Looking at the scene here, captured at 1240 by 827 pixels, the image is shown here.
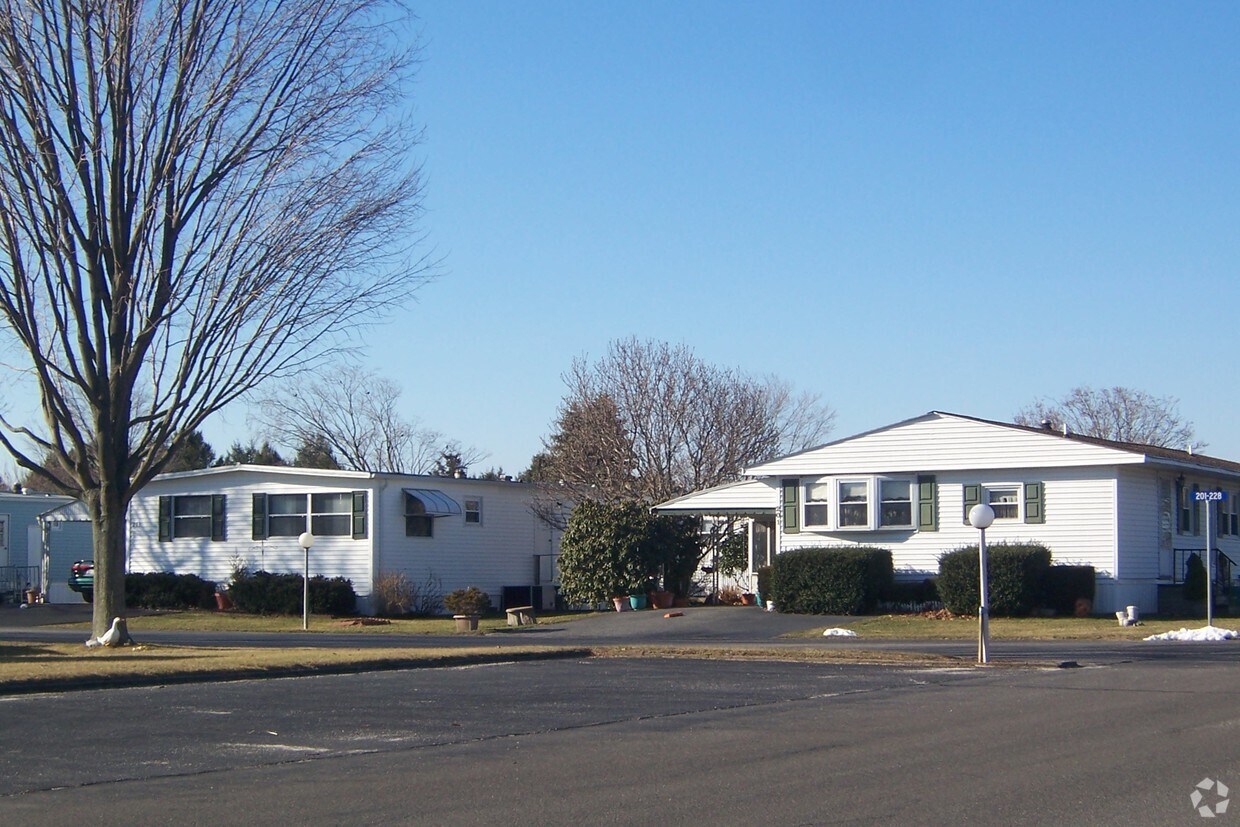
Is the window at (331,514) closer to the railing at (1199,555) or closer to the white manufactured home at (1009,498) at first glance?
the white manufactured home at (1009,498)

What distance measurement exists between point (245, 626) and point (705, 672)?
18.0 m

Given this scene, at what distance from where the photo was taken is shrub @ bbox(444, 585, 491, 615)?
35594 millimetres

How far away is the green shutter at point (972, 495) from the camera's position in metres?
32.0

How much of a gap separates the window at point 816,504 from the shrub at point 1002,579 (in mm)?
4118

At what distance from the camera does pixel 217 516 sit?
39.4 metres

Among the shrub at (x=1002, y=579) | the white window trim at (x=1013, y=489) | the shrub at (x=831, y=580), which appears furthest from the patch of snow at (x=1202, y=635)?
the shrub at (x=831, y=580)

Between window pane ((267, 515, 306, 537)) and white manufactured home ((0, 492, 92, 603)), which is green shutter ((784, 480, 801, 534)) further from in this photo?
white manufactured home ((0, 492, 92, 603))

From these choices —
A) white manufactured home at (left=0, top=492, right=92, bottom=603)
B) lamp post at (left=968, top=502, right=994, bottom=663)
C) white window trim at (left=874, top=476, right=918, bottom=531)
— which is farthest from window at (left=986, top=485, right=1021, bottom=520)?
white manufactured home at (left=0, top=492, right=92, bottom=603)

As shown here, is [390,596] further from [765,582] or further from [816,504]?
[816,504]

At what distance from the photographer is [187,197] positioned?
908 inches

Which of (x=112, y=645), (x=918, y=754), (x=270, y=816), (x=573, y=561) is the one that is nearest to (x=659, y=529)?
(x=573, y=561)

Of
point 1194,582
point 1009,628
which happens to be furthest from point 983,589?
point 1194,582

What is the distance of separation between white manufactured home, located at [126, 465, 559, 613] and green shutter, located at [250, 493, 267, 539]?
3 cm

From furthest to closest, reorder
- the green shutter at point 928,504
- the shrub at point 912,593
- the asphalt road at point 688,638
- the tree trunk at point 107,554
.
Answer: the green shutter at point 928,504 → the shrub at point 912,593 → the tree trunk at point 107,554 → the asphalt road at point 688,638
